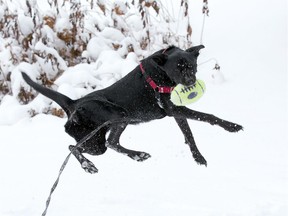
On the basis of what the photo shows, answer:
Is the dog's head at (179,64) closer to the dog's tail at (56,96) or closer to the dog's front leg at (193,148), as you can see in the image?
the dog's front leg at (193,148)

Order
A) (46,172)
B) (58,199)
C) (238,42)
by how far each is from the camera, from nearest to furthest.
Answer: (58,199) → (46,172) → (238,42)

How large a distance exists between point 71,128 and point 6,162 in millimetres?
1586

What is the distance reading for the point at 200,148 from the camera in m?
5.40

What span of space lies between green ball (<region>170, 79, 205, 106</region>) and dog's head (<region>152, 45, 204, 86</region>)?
4 cm

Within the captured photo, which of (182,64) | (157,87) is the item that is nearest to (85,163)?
(157,87)

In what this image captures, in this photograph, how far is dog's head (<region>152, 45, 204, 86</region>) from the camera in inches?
151

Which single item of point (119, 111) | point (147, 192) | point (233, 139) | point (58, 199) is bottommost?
point (233, 139)

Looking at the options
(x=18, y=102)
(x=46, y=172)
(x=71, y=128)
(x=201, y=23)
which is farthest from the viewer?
(x=201, y=23)

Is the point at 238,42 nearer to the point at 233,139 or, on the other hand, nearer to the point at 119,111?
the point at 233,139

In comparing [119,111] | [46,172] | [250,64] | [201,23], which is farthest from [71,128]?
[201,23]

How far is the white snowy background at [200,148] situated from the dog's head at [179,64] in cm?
109

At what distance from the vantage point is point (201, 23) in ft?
25.1

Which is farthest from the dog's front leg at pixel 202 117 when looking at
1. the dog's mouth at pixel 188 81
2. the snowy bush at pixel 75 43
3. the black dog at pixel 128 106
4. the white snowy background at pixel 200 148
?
the snowy bush at pixel 75 43

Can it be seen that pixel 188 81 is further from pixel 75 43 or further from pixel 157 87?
pixel 75 43
